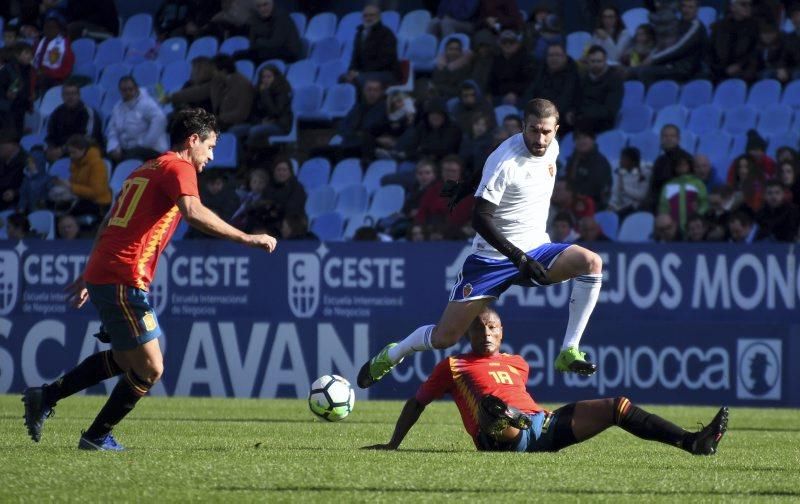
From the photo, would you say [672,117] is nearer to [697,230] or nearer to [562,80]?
[562,80]

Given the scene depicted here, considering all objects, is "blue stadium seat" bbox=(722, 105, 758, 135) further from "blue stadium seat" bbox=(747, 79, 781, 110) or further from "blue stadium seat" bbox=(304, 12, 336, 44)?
"blue stadium seat" bbox=(304, 12, 336, 44)

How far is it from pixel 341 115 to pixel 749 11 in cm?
591

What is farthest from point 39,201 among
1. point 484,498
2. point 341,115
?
point 484,498

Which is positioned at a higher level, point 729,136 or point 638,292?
point 729,136

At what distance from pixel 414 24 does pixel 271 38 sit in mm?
2167

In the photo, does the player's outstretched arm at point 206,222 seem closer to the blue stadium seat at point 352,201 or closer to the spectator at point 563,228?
the spectator at point 563,228

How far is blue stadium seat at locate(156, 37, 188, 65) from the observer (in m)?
23.0

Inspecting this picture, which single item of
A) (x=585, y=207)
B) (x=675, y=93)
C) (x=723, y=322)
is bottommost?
(x=723, y=322)

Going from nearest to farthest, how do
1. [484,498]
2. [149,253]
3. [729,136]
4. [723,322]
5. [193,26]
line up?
[484,498], [149,253], [723,322], [729,136], [193,26]

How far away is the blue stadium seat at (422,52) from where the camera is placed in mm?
21078

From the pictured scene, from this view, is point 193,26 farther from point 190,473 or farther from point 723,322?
point 190,473

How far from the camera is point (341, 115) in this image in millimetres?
21031

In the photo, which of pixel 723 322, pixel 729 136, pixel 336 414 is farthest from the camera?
pixel 729 136

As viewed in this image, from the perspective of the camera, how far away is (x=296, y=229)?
1784cm
